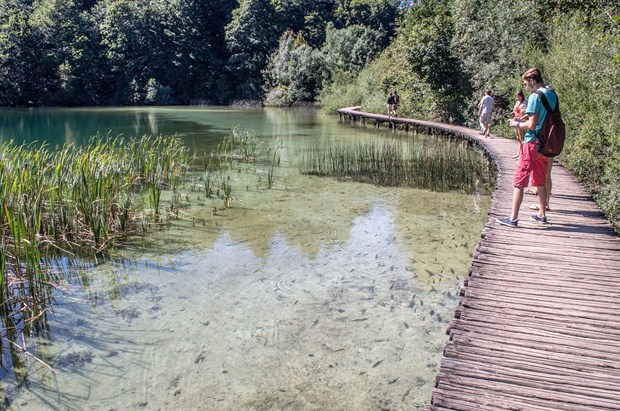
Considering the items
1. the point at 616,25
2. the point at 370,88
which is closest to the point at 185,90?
the point at 370,88

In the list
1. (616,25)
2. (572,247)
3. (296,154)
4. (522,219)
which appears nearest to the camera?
(572,247)

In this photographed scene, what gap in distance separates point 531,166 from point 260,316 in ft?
9.32

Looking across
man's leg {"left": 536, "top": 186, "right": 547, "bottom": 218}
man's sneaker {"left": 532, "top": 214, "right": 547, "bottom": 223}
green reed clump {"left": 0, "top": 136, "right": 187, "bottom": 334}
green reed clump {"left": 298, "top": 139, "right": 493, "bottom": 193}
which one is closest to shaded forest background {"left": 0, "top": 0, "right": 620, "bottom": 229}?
green reed clump {"left": 298, "top": 139, "right": 493, "bottom": 193}

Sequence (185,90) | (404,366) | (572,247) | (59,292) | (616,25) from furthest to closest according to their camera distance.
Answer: (185,90)
(616,25)
(59,292)
(572,247)
(404,366)

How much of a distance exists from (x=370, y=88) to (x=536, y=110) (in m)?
25.4

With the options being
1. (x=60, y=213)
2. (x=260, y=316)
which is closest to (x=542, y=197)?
(x=260, y=316)

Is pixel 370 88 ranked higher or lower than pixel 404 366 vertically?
higher

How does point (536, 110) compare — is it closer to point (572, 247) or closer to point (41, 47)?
point (572, 247)

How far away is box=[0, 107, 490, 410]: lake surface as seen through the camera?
127 inches

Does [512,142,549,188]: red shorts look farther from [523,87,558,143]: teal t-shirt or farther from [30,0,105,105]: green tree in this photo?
[30,0,105,105]: green tree

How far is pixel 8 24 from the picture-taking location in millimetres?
43438

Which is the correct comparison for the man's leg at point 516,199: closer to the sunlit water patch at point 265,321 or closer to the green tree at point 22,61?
the sunlit water patch at point 265,321

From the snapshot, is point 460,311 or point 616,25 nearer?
point 460,311

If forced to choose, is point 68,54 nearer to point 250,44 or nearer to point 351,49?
point 250,44
